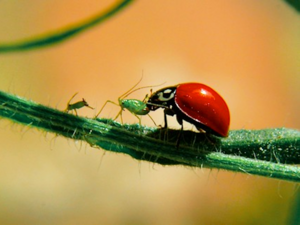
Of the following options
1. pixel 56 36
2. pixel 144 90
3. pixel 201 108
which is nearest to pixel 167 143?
pixel 201 108

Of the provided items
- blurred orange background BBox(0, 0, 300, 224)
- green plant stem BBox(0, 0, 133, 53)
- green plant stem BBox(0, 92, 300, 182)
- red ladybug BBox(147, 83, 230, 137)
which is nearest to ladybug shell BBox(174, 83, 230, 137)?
red ladybug BBox(147, 83, 230, 137)

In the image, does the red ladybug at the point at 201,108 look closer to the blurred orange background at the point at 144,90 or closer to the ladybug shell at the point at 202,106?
the ladybug shell at the point at 202,106

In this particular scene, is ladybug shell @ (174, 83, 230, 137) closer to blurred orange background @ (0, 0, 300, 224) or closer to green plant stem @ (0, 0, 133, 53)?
green plant stem @ (0, 0, 133, 53)

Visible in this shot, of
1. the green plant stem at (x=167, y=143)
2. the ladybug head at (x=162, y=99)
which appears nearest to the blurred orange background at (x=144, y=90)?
the ladybug head at (x=162, y=99)

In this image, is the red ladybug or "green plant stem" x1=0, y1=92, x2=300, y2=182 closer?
"green plant stem" x1=0, y1=92, x2=300, y2=182

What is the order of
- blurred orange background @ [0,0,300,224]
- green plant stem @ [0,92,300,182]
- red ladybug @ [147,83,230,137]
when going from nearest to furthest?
green plant stem @ [0,92,300,182] → red ladybug @ [147,83,230,137] → blurred orange background @ [0,0,300,224]

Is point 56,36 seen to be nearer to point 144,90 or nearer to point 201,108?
point 201,108
